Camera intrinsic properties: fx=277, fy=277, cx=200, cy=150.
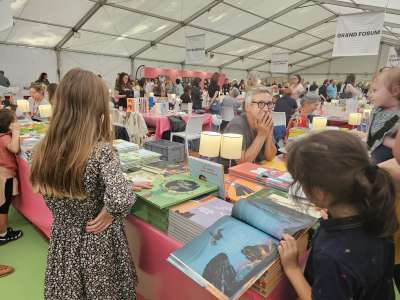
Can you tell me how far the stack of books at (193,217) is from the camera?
1.05 m

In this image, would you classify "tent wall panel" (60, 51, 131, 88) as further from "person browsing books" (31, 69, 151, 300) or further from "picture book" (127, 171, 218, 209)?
"person browsing books" (31, 69, 151, 300)

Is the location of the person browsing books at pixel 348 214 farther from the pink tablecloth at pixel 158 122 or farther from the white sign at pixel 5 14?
the pink tablecloth at pixel 158 122

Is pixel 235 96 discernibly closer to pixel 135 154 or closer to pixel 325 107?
pixel 325 107

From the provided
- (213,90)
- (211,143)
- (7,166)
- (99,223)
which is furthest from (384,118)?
(213,90)

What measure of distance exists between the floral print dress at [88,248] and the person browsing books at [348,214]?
0.67m

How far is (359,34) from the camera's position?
6191 millimetres

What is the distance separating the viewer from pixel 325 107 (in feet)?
19.6

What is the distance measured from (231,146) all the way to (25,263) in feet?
5.94

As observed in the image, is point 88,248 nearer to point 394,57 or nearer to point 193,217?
point 193,217

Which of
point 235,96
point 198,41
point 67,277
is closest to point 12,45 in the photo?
point 198,41

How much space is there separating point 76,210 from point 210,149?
1.13m

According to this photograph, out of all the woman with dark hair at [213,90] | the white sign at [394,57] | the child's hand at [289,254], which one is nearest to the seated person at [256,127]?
the child's hand at [289,254]

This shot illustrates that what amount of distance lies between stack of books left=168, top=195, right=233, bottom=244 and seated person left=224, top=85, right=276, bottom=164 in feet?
2.92

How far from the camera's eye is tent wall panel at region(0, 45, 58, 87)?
9453mm
